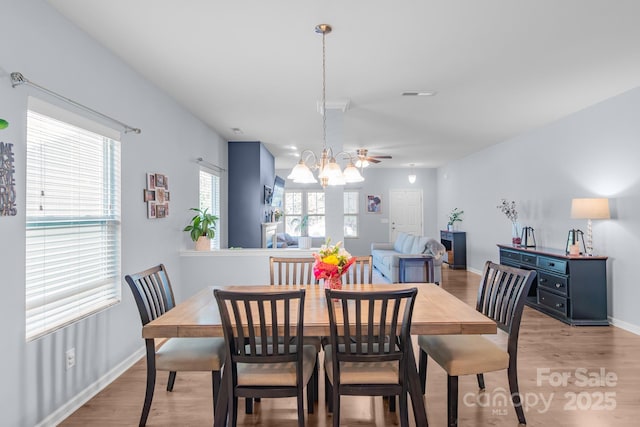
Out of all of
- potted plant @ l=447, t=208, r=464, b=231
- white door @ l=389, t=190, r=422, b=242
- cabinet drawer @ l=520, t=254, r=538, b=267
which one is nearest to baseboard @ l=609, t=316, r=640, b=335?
cabinet drawer @ l=520, t=254, r=538, b=267

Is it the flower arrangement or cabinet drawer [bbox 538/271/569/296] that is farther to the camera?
the flower arrangement

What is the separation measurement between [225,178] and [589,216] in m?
5.06

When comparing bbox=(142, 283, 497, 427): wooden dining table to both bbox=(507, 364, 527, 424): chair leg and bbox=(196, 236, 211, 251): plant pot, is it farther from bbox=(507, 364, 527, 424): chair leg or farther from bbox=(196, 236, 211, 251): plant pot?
bbox=(196, 236, 211, 251): plant pot

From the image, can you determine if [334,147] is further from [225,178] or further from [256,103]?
[225,178]

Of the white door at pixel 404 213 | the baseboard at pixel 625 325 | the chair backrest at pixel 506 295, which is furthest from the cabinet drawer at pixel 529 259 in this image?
the white door at pixel 404 213


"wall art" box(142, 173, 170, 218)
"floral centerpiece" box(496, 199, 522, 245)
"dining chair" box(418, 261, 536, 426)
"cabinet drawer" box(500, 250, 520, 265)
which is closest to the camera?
"dining chair" box(418, 261, 536, 426)

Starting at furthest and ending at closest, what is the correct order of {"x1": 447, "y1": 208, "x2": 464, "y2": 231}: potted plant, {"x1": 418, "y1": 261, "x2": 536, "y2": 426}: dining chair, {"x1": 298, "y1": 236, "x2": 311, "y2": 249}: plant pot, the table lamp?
1. {"x1": 447, "y1": 208, "x2": 464, "y2": 231}: potted plant
2. {"x1": 298, "y1": 236, "x2": 311, "y2": 249}: plant pot
3. the table lamp
4. {"x1": 418, "y1": 261, "x2": 536, "y2": 426}: dining chair

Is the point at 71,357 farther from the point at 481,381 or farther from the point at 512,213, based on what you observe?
the point at 512,213

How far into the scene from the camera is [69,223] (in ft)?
8.35

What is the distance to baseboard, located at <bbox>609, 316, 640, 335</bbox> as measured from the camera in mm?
3984

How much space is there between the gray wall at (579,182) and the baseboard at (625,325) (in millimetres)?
11

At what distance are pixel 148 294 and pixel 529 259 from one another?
4.85m

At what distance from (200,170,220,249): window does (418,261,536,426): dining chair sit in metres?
3.79

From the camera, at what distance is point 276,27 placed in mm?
2576
